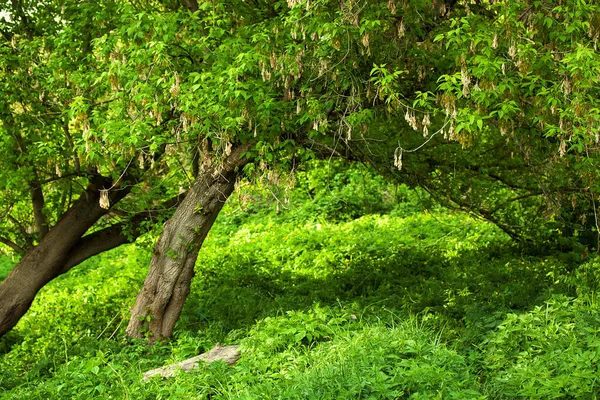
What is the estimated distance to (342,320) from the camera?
8.31 m

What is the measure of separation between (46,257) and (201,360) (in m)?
3.90

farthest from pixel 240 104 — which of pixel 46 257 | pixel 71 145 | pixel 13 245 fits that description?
pixel 13 245

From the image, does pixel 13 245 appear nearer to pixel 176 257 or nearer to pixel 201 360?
pixel 176 257

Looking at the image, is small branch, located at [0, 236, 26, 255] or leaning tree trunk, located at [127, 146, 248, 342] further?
small branch, located at [0, 236, 26, 255]

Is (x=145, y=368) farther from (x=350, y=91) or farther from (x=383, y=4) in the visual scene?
(x=383, y=4)

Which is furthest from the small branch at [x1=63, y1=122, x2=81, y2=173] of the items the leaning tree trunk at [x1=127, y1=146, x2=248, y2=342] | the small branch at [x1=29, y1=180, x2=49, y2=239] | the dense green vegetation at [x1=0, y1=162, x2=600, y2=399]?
the dense green vegetation at [x1=0, y1=162, x2=600, y2=399]

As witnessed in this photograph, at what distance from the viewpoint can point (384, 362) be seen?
6719mm

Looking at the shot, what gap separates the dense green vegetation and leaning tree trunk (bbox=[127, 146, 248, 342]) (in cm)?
27

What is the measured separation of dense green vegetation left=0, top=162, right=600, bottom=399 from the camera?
6688 mm

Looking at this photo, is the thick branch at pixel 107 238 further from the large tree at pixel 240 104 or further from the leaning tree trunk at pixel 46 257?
the leaning tree trunk at pixel 46 257

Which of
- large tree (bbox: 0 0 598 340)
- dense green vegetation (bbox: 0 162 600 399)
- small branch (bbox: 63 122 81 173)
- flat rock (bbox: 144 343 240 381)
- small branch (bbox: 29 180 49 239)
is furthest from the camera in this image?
small branch (bbox: 29 180 49 239)

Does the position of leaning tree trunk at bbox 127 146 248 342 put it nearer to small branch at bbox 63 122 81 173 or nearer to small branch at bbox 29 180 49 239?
small branch at bbox 63 122 81 173

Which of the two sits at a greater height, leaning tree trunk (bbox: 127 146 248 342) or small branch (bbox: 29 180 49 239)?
small branch (bbox: 29 180 49 239)

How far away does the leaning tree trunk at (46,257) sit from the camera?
1058cm
